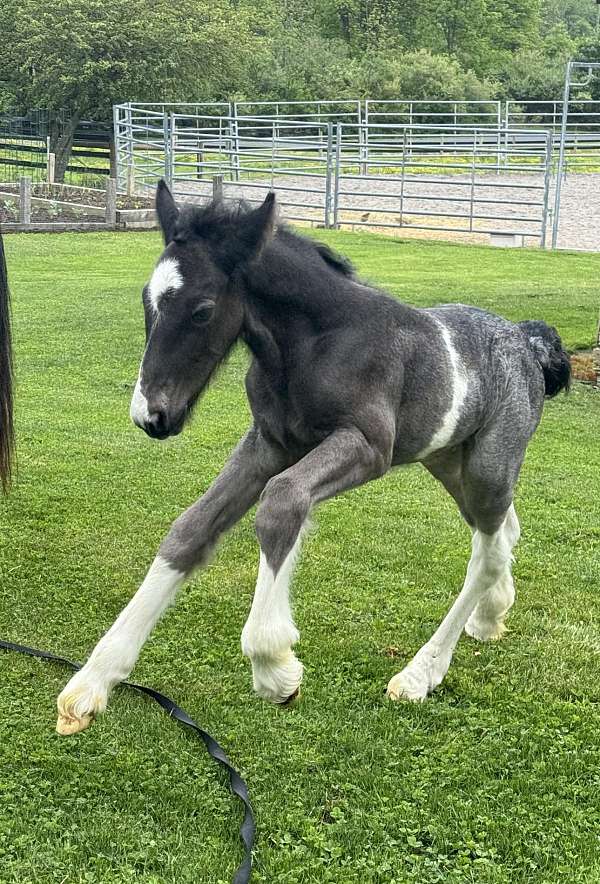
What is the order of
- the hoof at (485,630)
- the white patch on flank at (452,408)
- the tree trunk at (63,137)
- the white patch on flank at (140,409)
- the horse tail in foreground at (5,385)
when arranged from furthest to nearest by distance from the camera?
the tree trunk at (63,137) < the horse tail in foreground at (5,385) < the hoof at (485,630) < the white patch on flank at (452,408) < the white patch on flank at (140,409)

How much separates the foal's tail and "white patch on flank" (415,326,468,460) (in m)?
0.61

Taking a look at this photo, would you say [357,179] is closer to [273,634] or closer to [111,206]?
[111,206]

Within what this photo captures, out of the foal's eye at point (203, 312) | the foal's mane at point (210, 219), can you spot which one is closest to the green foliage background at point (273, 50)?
the foal's mane at point (210, 219)

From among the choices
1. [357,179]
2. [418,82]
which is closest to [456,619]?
[357,179]

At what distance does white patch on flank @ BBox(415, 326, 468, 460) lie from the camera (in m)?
3.69

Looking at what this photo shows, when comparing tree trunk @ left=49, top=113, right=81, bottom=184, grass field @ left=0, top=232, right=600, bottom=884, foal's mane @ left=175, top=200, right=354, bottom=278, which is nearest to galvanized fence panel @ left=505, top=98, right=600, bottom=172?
tree trunk @ left=49, top=113, right=81, bottom=184

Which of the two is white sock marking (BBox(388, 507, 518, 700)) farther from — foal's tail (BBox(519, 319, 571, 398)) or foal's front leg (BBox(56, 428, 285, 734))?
foal's front leg (BBox(56, 428, 285, 734))

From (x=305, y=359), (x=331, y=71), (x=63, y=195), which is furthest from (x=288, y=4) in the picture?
(x=305, y=359)

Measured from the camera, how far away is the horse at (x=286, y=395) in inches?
118

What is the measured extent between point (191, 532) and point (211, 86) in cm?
3673

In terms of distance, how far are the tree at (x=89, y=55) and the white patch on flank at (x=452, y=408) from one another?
93.9 feet

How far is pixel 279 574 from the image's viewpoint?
2.94 metres

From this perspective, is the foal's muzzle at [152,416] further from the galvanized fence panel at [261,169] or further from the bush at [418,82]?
the bush at [418,82]

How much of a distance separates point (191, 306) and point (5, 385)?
2.01 m
